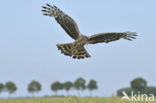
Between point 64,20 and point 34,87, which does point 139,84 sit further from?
point 64,20

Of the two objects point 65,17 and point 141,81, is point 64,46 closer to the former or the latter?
point 65,17

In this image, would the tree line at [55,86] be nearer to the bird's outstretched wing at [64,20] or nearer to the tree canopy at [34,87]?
the tree canopy at [34,87]

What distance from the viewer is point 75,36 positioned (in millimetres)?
9234

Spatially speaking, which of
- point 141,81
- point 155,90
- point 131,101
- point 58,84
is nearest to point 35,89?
point 58,84

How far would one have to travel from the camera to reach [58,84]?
65250 millimetres

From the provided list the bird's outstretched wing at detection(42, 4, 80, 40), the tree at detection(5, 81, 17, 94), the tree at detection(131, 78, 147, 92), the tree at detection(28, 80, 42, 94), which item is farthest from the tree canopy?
the bird's outstretched wing at detection(42, 4, 80, 40)

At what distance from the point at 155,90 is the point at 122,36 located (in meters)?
36.0

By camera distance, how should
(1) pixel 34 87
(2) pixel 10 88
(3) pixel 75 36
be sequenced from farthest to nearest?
(2) pixel 10 88, (1) pixel 34 87, (3) pixel 75 36

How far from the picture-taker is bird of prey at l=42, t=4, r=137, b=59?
348 inches

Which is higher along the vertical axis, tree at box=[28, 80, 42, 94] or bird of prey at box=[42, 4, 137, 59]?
tree at box=[28, 80, 42, 94]

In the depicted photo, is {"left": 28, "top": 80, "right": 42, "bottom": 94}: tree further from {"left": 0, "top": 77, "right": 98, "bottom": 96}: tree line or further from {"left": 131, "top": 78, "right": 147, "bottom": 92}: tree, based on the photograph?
{"left": 131, "top": 78, "right": 147, "bottom": 92}: tree

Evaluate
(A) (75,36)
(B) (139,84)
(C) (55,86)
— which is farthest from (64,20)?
(C) (55,86)

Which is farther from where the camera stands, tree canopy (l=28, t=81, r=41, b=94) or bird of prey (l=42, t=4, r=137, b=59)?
tree canopy (l=28, t=81, r=41, b=94)

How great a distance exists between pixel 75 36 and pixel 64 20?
98cm
